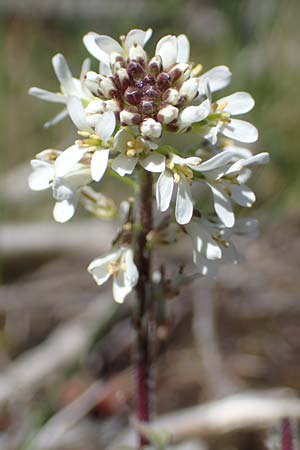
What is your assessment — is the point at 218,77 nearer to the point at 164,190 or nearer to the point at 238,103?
the point at 238,103

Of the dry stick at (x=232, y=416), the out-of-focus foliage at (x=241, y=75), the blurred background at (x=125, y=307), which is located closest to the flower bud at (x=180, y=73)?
the blurred background at (x=125, y=307)

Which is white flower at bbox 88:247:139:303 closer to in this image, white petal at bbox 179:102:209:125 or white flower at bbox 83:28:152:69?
white petal at bbox 179:102:209:125

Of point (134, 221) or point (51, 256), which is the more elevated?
point (134, 221)

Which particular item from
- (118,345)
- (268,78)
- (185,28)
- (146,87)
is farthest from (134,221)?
(185,28)

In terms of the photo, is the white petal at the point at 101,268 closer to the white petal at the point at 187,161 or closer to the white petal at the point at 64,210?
the white petal at the point at 64,210

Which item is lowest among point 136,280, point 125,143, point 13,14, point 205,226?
point 136,280

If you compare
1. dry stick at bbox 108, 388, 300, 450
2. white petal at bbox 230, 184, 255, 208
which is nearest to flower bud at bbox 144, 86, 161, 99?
white petal at bbox 230, 184, 255, 208

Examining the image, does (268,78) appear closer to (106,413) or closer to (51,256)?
(51,256)
